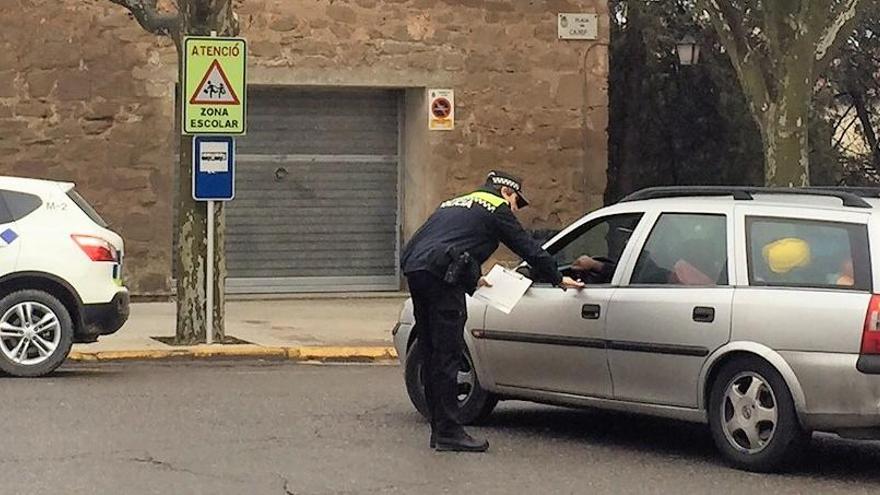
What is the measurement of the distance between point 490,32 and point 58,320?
8893mm

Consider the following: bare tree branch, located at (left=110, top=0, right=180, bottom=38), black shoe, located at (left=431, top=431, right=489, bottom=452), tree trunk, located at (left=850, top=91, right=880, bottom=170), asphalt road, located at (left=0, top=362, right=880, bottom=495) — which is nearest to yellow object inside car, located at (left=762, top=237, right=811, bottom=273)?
asphalt road, located at (left=0, top=362, right=880, bottom=495)

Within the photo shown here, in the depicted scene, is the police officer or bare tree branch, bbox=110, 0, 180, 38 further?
bare tree branch, bbox=110, 0, 180, 38

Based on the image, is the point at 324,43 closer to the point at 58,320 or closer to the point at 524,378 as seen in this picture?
the point at 58,320

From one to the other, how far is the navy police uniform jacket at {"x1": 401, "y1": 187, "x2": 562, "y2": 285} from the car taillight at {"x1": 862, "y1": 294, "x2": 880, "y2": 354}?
197 cm

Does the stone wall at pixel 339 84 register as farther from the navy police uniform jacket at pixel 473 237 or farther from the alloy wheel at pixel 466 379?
the navy police uniform jacket at pixel 473 237

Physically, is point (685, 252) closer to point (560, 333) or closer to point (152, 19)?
point (560, 333)

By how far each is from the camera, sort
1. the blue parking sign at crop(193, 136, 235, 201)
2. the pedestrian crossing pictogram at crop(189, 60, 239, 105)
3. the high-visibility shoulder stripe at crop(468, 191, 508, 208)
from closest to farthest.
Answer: the high-visibility shoulder stripe at crop(468, 191, 508, 208) < the pedestrian crossing pictogram at crop(189, 60, 239, 105) < the blue parking sign at crop(193, 136, 235, 201)

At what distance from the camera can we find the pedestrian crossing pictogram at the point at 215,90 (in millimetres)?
14414

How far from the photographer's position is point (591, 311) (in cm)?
923

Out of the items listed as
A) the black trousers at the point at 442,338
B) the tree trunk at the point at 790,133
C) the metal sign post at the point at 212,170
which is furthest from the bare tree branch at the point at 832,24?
the black trousers at the point at 442,338

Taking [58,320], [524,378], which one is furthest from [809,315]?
[58,320]

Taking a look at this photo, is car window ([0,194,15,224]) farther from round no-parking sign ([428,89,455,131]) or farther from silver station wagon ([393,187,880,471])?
round no-parking sign ([428,89,455,131])

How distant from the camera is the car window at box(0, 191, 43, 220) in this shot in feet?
41.0

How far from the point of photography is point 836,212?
8.48 meters
